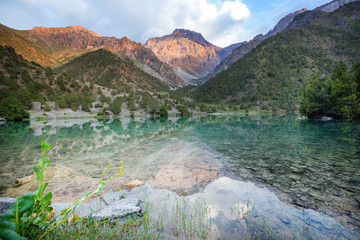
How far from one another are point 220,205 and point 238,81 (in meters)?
178

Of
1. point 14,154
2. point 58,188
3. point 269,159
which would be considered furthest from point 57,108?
point 269,159

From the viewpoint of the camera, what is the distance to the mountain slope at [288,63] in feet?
432

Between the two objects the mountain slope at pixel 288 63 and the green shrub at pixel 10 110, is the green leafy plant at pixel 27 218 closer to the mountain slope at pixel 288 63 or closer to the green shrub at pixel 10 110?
the green shrub at pixel 10 110

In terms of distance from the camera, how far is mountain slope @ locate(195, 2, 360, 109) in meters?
Result: 132

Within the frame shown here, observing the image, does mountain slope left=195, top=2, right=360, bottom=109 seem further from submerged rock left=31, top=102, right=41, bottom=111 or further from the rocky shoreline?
the rocky shoreline

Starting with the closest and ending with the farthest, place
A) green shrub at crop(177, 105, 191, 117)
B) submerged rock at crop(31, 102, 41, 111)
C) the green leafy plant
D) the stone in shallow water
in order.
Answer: the green leafy plant < the stone in shallow water < submerged rock at crop(31, 102, 41, 111) < green shrub at crop(177, 105, 191, 117)

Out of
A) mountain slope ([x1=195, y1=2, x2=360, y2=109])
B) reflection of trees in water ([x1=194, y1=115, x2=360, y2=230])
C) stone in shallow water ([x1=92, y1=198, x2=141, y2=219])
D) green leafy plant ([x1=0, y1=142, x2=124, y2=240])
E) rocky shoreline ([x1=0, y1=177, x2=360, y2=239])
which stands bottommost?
reflection of trees in water ([x1=194, y1=115, x2=360, y2=230])

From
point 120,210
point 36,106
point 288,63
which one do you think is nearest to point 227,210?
point 120,210

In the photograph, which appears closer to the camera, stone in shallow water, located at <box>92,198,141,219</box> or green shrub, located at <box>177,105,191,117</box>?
stone in shallow water, located at <box>92,198,141,219</box>

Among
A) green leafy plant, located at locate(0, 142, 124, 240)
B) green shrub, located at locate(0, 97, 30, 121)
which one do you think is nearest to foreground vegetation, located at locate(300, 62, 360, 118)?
green leafy plant, located at locate(0, 142, 124, 240)

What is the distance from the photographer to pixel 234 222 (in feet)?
17.7

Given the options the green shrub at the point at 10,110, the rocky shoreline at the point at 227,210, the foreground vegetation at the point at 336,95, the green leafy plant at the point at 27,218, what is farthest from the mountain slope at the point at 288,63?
the green leafy plant at the point at 27,218

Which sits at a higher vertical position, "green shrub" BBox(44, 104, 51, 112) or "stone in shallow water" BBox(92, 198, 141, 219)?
"green shrub" BBox(44, 104, 51, 112)

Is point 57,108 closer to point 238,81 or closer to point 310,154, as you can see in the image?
point 310,154
